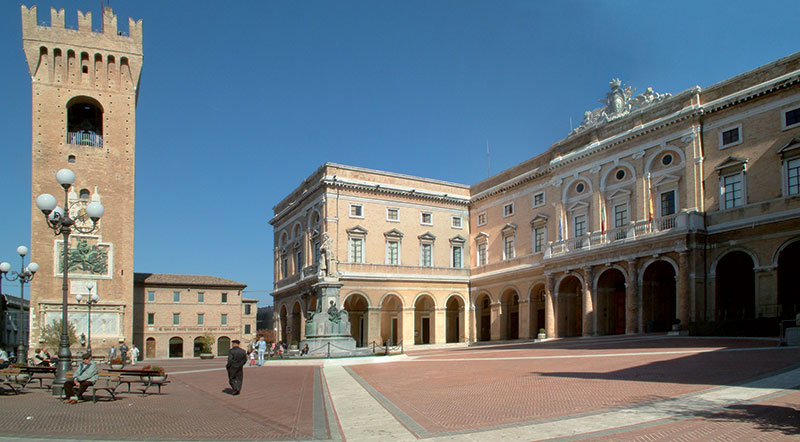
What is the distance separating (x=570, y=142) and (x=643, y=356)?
24.0 meters

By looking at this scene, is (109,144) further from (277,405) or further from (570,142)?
(277,405)

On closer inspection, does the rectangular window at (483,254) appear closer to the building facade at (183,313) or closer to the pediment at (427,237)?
the pediment at (427,237)

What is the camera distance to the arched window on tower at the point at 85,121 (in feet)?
158

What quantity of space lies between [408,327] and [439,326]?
2.76m

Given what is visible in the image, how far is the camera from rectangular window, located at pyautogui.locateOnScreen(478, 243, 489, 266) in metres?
51.0

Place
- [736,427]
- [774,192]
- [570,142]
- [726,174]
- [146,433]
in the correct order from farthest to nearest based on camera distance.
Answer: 1. [570,142]
2. [726,174]
3. [774,192]
4. [146,433]
5. [736,427]

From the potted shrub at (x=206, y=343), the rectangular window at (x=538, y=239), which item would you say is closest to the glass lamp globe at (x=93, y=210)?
the rectangular window at (x=538, y=239)

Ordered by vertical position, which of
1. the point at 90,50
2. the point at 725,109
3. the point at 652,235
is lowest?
the point at 652,235

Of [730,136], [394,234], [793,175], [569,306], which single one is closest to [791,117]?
[793,175]

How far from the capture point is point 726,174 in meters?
31.7

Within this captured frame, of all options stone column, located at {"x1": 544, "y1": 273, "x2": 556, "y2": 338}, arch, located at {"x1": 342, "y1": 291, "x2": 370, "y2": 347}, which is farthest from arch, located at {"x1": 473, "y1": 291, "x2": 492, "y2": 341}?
stone column, located at {"x1": 544, "y1": 273, "x2": 556, "y2": 338}

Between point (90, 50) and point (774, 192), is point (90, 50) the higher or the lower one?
the higher one

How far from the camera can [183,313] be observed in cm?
6425

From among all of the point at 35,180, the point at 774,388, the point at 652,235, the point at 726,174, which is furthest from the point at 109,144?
the point at 774,388
